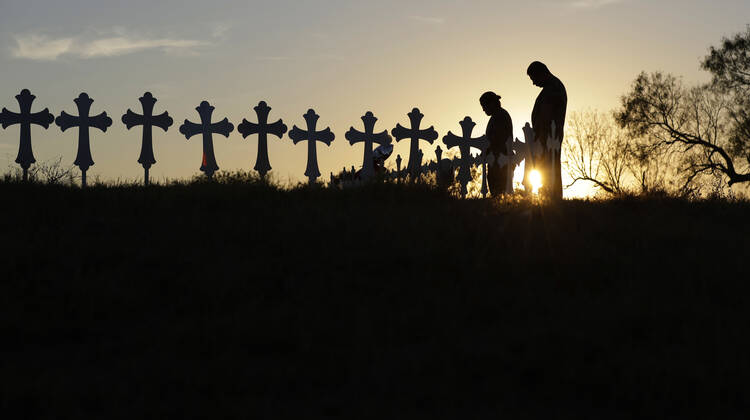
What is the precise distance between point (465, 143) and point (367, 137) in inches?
117

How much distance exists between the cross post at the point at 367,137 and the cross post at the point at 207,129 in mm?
2837

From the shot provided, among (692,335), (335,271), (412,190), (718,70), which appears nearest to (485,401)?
(692,335)

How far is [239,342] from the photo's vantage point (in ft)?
23.6

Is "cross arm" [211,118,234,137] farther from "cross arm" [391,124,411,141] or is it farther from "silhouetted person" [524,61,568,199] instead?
"silhouetted person" [524,61,568,199]

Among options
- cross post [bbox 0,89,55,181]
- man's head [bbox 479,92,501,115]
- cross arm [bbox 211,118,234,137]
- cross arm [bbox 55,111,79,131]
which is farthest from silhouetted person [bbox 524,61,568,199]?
cross post [bbox 0,89,55,181]

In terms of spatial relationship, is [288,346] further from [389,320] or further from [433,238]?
[433,238]

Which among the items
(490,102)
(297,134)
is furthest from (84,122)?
(490,102)

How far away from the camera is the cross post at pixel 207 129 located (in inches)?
752

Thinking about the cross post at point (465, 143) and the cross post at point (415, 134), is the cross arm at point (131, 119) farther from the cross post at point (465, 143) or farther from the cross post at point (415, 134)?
the cross post at point (465, 143)

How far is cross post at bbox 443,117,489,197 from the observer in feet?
69.7

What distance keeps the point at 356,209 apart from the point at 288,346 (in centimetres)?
538

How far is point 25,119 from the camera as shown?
62.5 ft

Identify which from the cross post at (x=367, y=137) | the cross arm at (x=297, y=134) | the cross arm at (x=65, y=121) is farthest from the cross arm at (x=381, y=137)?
the cross arm at (x=65, y=121)

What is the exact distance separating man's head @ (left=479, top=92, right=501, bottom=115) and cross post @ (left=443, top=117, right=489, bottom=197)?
338 centimetres
